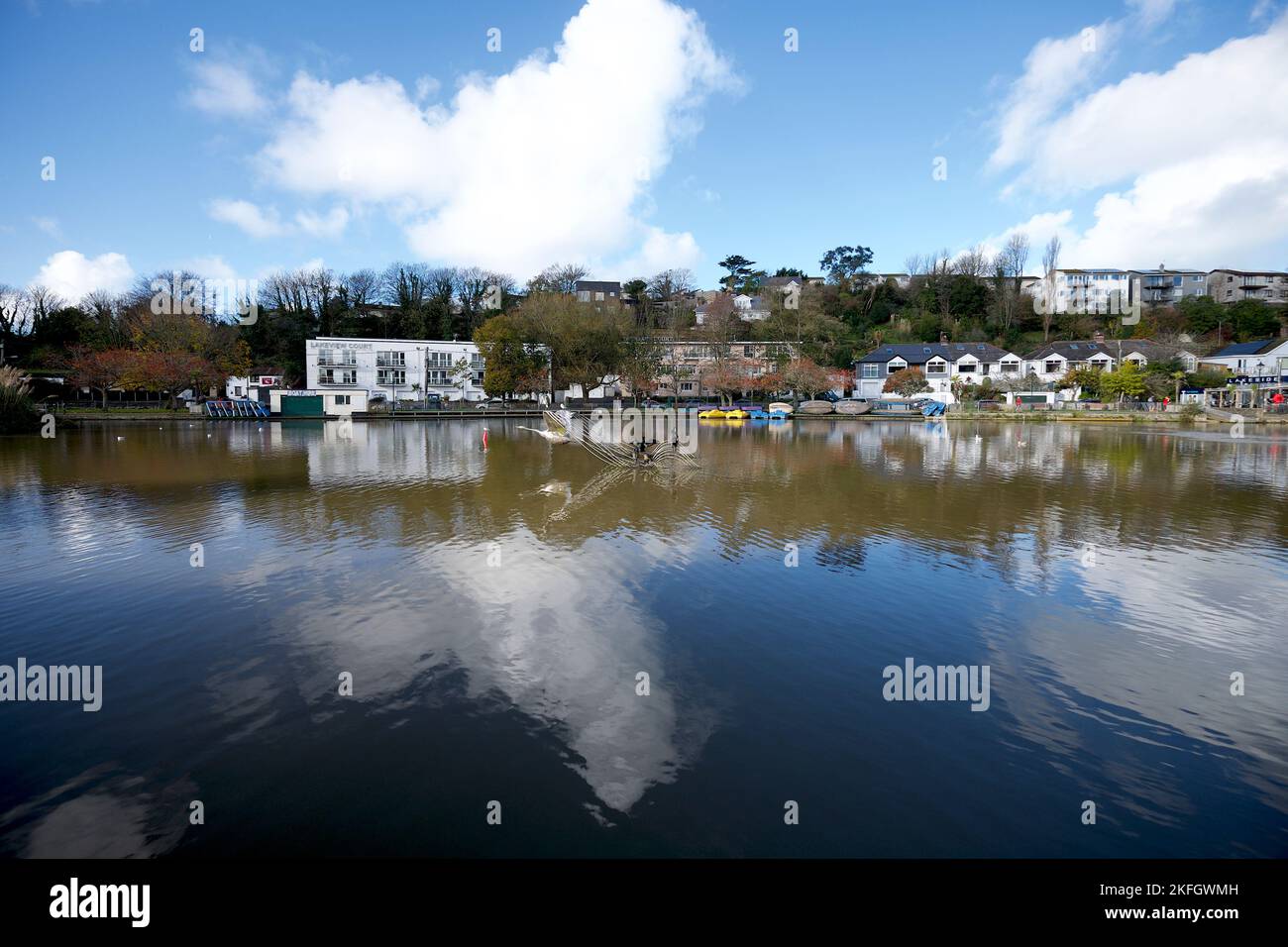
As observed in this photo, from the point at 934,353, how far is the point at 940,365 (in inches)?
73.1

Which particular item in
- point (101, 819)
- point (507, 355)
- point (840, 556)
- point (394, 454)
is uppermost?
point (507, 355)

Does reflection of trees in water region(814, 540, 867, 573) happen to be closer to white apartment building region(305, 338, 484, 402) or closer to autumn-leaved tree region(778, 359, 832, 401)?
autumn-leaved tree region(778, 359, 832, 401)

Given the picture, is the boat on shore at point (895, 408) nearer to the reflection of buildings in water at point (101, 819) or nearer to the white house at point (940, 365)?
the white house at point (940, 365)

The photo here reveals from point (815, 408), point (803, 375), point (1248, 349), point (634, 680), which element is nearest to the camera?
point (634, 680)

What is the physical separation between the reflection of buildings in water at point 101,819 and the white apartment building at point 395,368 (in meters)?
62.6

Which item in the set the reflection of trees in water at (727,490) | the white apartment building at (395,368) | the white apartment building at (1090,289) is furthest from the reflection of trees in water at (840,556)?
the white apartment building at (1090,289)

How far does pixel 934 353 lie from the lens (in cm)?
7106

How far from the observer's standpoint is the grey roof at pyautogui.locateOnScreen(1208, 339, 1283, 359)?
207ft

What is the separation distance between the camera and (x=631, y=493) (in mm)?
16859

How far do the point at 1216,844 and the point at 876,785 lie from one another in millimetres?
2122

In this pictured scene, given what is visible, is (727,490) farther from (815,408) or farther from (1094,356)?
(1094,356)

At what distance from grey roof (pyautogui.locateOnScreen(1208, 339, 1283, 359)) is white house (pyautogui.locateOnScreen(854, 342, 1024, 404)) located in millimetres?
20256

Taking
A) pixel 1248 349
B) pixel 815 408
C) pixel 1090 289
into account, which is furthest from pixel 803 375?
pixel 1090 289
